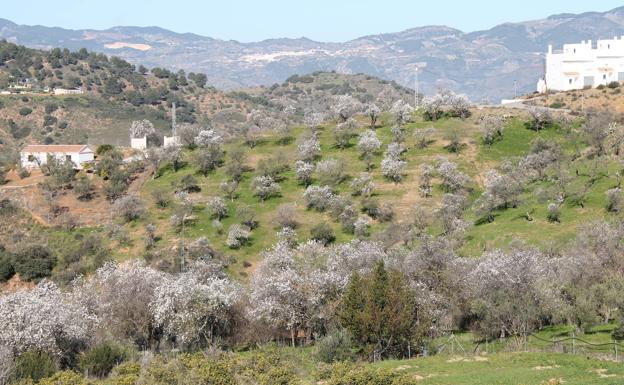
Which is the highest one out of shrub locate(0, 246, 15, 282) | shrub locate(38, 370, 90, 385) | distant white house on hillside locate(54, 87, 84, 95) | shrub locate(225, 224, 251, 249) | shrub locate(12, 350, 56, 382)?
distant white house on hillside locate(54, 87, 84, 95)

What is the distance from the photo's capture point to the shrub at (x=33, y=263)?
2534 inches

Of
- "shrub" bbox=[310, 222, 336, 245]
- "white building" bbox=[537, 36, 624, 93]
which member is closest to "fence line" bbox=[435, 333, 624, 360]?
"shrub" bbox=[310, 222, 336, 245]

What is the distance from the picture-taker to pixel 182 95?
525ft

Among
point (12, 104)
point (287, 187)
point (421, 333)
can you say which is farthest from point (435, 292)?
point (12, 104)

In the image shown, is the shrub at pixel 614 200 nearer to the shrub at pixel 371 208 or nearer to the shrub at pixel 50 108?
the shrub at pixel 371 208

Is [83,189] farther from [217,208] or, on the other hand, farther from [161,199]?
[217,208]

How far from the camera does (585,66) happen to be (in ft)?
330

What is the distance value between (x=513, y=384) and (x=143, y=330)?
883 inches

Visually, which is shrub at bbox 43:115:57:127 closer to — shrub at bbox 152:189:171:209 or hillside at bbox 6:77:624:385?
hillside at bbox 6:77:624:385

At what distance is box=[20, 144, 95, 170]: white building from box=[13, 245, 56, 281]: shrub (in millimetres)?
21277

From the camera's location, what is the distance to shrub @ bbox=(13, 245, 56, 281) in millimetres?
64375

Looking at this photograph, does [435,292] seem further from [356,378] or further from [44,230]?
[44,230]

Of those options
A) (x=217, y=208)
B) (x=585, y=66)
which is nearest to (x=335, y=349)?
(x=217, y=208)

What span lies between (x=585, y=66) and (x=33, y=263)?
70.0m
